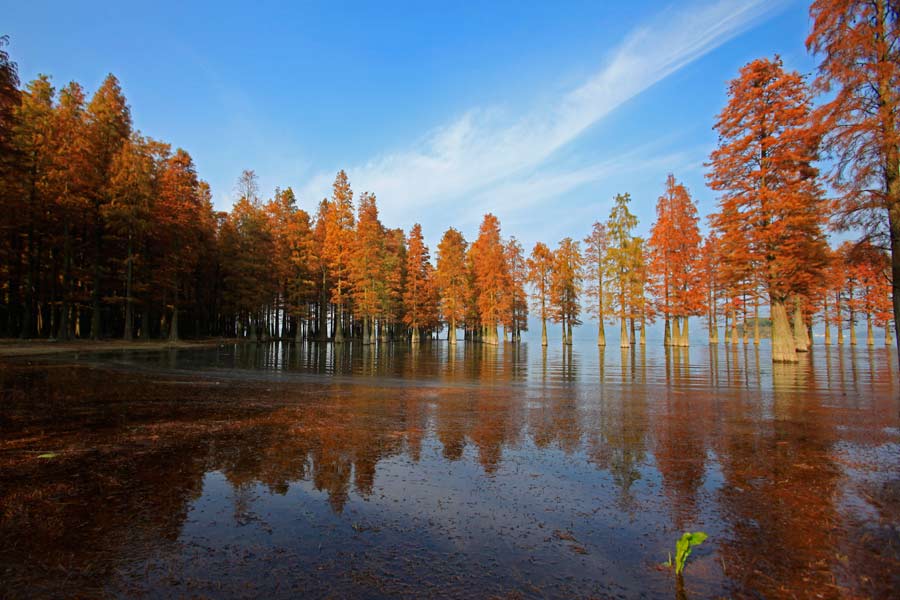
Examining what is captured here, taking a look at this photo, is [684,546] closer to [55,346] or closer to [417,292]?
[55,346]

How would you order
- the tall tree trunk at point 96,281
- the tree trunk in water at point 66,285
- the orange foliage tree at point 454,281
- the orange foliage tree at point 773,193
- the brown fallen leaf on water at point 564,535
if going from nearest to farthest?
the brown fallen leaf on water at point 564,535, the orange foliage tree at point 773,193, the tree trunk in water at point 66,285, the tall tree trunk at point 96,281, the orange foliage tree at point 454,281

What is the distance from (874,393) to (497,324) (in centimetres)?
4432

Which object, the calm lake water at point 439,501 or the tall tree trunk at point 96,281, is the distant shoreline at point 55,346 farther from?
the calm lake water at point 439,501

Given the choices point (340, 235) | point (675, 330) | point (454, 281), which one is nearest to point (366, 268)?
point (340, 235)

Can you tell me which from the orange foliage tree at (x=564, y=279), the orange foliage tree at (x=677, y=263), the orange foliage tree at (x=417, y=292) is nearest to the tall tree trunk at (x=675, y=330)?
the orange foliage tree at (x=677, y=263)

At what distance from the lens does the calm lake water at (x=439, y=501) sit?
9.71 feet

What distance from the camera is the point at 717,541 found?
355cm

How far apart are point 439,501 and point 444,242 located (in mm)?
56669

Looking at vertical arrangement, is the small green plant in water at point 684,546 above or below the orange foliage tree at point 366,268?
below

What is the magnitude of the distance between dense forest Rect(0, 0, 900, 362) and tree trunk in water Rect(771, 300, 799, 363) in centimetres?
7

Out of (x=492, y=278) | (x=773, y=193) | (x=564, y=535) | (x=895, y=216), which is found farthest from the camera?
(x=492, y=278)

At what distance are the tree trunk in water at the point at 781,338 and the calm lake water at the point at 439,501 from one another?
1620 centimetres

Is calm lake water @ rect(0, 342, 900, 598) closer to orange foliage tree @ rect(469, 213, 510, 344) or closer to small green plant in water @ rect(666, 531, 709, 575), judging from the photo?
small green plant in water @ rect(666, 531, 709, 575)

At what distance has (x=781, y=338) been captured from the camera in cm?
2362
